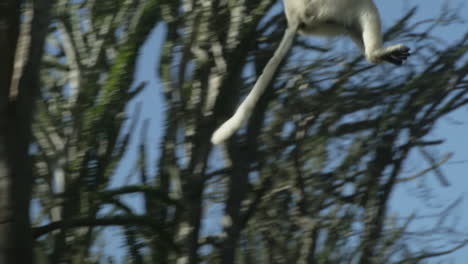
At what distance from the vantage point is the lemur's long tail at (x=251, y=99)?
387cm

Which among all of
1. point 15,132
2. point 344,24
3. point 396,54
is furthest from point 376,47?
point 15,132

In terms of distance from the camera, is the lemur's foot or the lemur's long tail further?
the lemur's foot

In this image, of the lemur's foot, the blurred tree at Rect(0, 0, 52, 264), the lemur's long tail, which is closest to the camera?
the blurred tree at Rect(0, 0, 52, 264)

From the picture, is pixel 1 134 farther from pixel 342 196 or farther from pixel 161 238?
pixel 342 196

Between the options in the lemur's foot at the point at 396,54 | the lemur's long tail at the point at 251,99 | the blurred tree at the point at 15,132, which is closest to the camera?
the blurred tree at the point at 15,132

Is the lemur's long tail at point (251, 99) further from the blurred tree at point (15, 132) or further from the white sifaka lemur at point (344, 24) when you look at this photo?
the blurred tree at point (15, 132)

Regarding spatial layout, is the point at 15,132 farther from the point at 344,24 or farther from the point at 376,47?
the point at 344,24

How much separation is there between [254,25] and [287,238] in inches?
57.7

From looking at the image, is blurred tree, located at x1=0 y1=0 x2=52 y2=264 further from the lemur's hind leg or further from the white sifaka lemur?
the lemur's hind leg

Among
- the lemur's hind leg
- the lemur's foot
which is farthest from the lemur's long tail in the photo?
the lemur's foot

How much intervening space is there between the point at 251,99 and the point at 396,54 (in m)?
0.81

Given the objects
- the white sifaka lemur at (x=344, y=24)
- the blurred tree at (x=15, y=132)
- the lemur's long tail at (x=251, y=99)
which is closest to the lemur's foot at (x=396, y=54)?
the white sifaka lemur at (x=344, y=24)

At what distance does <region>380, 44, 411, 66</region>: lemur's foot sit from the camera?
433 cm

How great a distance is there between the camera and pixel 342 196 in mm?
5434
